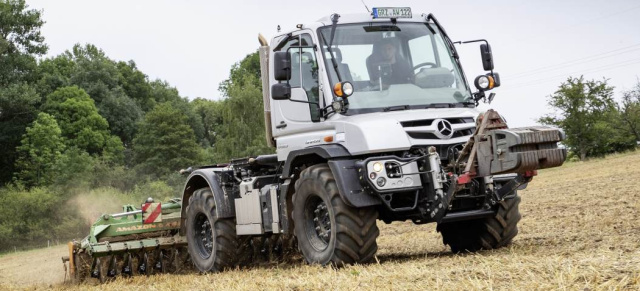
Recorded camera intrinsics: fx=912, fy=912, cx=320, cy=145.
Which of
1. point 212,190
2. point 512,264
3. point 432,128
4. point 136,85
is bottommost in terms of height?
point 512,264

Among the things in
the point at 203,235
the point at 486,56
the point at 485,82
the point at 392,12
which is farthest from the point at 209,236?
the point at 486,56

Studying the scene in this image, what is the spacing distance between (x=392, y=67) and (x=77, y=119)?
201 ft

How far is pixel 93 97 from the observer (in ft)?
251

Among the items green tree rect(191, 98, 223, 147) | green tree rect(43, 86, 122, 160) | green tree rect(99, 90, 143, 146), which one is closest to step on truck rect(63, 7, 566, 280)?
green tree rect(43, 86, 122, 160)

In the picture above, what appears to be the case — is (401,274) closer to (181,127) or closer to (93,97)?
(181,127)

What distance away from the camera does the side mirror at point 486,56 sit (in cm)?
1151

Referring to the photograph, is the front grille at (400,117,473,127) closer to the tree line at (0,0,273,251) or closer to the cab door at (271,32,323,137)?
the cab door at (271,32,323,137)

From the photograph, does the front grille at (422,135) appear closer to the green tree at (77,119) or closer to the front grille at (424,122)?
the front grille at (424,122)

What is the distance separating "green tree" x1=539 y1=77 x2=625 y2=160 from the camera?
203 feet

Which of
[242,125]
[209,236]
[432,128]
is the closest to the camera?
[432,128]

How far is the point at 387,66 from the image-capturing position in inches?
438

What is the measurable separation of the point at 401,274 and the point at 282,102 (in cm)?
427

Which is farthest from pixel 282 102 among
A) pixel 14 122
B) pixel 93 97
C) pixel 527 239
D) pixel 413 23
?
pixel 93 97

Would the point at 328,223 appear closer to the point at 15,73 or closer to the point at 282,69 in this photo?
the point at 282,69
